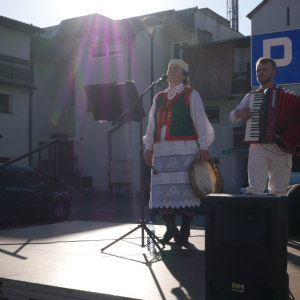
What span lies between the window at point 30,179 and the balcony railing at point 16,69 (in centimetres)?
1581

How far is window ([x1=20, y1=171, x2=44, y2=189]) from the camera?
11.2 meters

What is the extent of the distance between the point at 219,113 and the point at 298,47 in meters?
22.0

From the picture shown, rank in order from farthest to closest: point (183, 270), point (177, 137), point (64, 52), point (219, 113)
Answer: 1. point (64, 52)
2. point (219, 113)
3. point (177, 137)
4. point (183, 270)

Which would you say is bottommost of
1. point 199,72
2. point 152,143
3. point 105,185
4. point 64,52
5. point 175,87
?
point 105,185

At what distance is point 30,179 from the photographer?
11258 millimetres

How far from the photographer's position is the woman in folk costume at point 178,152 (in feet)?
14.5

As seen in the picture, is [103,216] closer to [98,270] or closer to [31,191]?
[31,191]

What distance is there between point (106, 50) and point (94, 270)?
26834mm

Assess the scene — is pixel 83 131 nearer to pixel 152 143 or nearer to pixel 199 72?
pixel 199 72

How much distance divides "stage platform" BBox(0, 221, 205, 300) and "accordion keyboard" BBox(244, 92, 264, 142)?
49.6 inches

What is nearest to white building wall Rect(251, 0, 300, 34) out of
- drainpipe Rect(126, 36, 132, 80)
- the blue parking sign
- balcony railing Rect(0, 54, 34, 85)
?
drainpipe Rect(126, 36, 132, 80)

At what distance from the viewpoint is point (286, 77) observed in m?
5.37

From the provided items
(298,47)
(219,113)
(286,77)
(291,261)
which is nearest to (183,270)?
(291,261)

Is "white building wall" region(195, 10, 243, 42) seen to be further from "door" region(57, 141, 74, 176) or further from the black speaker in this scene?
the black speaker
